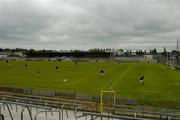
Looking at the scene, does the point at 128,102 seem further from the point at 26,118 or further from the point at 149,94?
the point at 26,118

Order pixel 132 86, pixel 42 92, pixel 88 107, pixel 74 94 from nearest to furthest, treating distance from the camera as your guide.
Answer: pixel 88 107
pixel 74 94
pixel 42 92
pixel 132 86

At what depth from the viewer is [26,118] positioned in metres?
20.9

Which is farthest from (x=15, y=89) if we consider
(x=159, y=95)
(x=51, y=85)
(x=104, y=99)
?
(x=159, y=95)

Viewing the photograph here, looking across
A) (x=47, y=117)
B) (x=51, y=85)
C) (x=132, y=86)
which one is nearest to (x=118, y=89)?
(x=132, y=86)

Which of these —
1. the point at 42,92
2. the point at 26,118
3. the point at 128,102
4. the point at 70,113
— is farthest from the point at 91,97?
the point at 26,118

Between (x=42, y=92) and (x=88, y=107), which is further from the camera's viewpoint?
(x=42, y=92)

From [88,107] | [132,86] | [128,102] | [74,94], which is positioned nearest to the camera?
[88,107]

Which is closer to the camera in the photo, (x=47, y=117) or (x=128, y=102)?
(x=47, y=117)

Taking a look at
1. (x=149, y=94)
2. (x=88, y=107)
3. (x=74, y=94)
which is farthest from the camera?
(x=149, y=94)

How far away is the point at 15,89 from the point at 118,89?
39.9 ft

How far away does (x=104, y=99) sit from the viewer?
3566cm

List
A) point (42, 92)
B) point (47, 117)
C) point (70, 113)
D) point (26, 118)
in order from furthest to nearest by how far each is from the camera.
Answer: point (42, 92), point (70, 113), point (47, 117), point (26, 118)

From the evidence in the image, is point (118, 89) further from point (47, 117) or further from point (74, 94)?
point (47, 117)

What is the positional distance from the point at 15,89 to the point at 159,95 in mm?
15770
